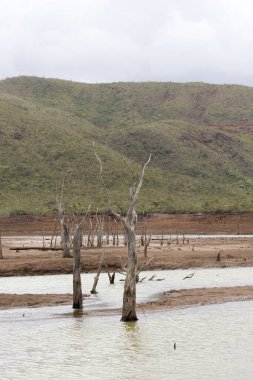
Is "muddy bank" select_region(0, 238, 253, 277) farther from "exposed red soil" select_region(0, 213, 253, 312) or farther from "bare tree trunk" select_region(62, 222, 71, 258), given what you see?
"bare tree trunk" select_region(62, 222, 71, 258)

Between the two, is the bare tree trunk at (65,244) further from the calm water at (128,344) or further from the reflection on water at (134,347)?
the reflection on water at (134,347)

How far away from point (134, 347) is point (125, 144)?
305 feet

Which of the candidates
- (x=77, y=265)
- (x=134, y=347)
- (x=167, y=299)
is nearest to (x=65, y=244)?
(x=167, y=299)

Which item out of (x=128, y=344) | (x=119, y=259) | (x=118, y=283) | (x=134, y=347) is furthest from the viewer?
(x=119, y=259)

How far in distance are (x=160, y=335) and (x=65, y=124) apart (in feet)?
314

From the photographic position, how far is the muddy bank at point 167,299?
83.6 ft

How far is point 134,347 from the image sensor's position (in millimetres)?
18875

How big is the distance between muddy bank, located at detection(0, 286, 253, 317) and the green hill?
51836 mm

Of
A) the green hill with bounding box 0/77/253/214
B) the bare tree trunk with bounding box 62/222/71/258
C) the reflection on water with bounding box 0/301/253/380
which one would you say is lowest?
the reflection on water with bounding box 0/301/253/380

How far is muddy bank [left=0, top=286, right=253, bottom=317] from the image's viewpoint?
25473 millimetres

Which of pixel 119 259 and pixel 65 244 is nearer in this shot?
pixel 119 259

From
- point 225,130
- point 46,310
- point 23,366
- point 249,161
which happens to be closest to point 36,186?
point 249,161

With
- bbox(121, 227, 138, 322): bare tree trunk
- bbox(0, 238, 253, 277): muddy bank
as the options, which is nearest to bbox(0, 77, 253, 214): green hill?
bbox(0, 238, 253, 277): muddy bank

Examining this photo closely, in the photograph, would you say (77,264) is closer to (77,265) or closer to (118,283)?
(77,265)
